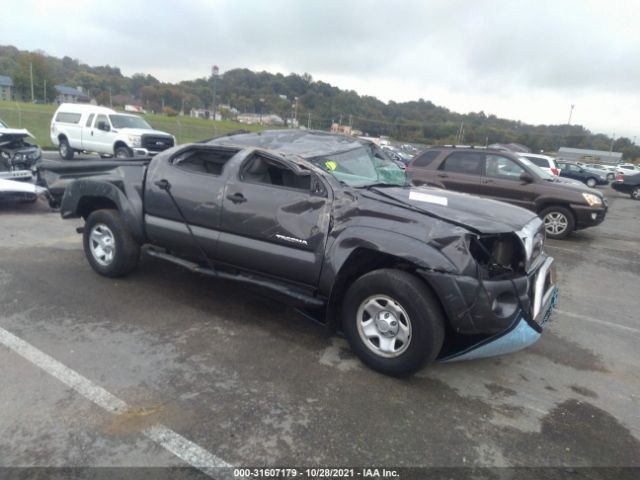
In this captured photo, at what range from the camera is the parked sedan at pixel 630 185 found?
2033 cm

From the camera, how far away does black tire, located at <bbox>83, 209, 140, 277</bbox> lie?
4.70m

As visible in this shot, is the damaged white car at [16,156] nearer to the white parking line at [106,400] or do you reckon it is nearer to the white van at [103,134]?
the white parking line at [106,400]

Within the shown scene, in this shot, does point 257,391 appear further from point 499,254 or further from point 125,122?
point 125,122

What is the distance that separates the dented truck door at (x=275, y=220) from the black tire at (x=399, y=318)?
409 mm

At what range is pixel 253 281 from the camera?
3.94 m

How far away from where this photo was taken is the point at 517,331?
317 centimetres

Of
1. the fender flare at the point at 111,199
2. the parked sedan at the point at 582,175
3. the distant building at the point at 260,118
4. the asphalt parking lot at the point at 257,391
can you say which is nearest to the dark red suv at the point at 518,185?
the asphalt parking lot at the point at 257,391

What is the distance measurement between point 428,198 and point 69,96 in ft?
325

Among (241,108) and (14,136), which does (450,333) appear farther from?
(241,108)

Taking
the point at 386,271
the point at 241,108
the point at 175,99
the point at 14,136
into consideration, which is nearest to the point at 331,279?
the point at 386,271

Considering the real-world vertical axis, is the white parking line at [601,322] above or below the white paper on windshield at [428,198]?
below

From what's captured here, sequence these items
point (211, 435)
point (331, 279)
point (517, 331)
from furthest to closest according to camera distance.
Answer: point (331, 279), point (517, 331), point (211, 435)

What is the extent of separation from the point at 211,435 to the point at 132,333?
1.53 metres

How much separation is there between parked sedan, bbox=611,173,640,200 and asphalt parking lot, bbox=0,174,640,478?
19145mm
